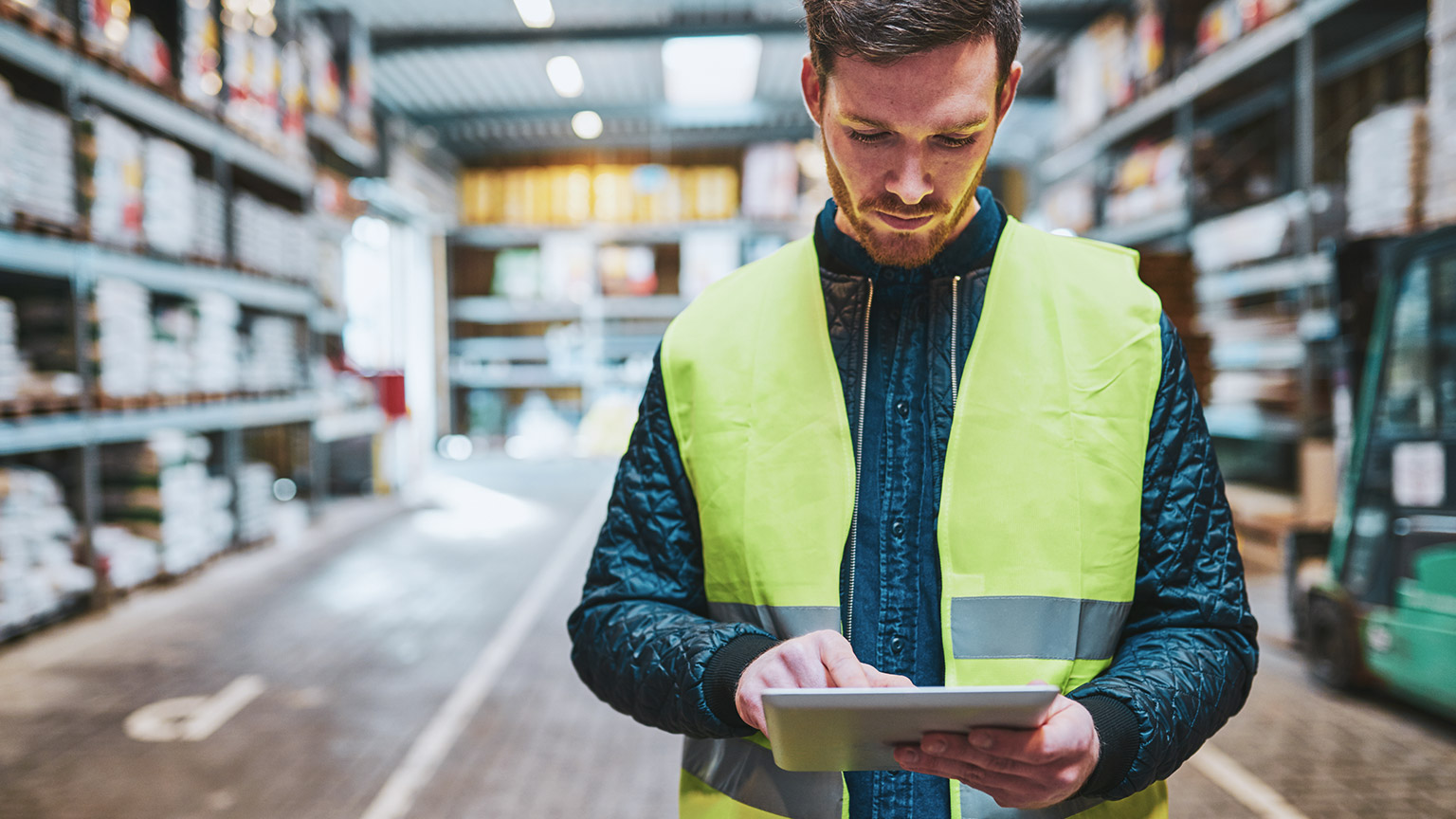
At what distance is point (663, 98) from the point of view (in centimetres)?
1072

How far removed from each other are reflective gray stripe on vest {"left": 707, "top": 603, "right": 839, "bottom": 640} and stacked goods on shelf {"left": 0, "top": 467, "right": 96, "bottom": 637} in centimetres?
411

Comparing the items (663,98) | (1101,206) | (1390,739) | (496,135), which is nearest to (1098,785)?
(1390,739)

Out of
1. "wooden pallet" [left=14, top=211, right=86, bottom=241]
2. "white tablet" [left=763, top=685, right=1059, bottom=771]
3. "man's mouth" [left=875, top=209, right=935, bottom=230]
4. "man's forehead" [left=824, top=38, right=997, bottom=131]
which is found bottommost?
"white tablet" [left=763, top=685, right=1059, bottom=771]

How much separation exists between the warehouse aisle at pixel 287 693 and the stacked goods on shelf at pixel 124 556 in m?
0.14

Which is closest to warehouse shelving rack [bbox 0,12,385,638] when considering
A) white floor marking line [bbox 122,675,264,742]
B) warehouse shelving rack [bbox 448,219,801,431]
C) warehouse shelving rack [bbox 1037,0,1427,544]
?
white floor marking line [bbox 122,675,264,742]

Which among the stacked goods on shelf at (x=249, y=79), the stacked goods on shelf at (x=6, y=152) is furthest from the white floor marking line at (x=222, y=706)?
the stacked goods on shelf at (x=249, y=79)

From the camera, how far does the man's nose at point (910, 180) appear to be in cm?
100

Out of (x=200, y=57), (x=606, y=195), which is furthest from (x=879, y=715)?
(x=606, y=195)

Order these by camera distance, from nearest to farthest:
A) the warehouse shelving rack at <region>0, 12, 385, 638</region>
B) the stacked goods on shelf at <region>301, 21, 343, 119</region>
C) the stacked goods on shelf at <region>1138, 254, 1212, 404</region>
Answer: the warehouse shelving rack at <region>0, 12, 385, 638</region>
the stacked goods on shelf at <region>1138, 254, 1212, 404</region>
the stacked goods on shelf at <region>301, 21, 343, 119</region>

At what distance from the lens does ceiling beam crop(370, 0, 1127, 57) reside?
8188mm

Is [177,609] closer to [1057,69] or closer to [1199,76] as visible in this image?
[1199,76]

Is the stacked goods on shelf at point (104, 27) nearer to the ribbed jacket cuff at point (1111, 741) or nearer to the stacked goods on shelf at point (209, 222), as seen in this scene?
the stacked goods on shelf at point (209, 222)

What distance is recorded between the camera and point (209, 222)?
5715 mm

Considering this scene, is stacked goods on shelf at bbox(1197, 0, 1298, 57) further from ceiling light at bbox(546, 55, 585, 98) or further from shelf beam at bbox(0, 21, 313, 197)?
shelf beam at bbox(0, 21, 313, 197)
